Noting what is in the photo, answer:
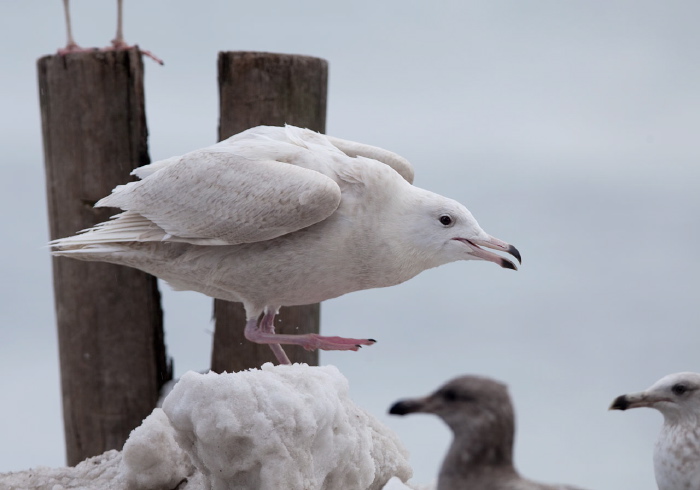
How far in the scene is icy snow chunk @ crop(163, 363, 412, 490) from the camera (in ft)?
11.5

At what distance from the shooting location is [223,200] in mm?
4047

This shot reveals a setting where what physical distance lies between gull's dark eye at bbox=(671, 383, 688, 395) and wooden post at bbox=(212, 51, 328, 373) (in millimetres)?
2229

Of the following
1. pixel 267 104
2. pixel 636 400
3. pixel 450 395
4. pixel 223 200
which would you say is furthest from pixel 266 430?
pixel 267 104

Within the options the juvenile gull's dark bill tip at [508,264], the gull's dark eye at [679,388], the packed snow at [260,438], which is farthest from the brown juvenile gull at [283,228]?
the gull's dark eye at [679,388]

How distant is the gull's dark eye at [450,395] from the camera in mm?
3010

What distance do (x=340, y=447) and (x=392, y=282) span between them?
810 millimetres

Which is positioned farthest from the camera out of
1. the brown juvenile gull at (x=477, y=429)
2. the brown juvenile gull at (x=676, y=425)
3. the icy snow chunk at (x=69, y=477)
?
the icy snow chunk at (x=69, y=477)

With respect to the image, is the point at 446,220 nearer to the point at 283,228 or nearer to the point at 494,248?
the point at 494,248

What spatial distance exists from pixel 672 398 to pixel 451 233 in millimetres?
1134

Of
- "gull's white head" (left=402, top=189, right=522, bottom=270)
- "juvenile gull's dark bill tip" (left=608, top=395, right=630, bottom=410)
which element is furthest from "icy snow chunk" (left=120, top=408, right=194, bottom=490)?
"juvenile gull's dark bill tip" (left=608, top=395, right=630, bottom=410)

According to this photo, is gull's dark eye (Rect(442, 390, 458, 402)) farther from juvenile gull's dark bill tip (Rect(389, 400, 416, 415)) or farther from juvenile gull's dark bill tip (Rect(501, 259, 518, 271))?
juvenile gull's dark bill tip (Rect(501, 259, 518, 271))

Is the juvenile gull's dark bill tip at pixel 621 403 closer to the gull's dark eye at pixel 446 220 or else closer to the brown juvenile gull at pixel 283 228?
the brown juvenile gull at pixel 283 228

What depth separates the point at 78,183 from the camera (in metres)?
5.56

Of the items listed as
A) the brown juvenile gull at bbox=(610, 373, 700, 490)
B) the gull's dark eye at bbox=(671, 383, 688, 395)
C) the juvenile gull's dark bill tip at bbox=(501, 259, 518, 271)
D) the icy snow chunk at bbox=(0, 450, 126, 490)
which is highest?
the juvenile gull's dark bill tip at bbox=(501, 259, 518, 271)
